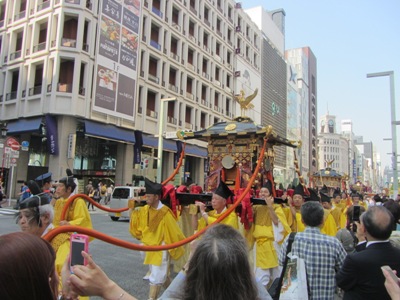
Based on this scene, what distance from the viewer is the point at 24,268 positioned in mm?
1303

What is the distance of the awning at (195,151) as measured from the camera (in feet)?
107

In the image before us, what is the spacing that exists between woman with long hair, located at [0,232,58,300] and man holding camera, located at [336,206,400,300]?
227 cm

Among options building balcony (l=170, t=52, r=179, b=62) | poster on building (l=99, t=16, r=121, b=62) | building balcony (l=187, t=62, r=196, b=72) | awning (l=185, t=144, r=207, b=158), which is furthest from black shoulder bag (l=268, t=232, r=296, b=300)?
building balcony (l=187, t=62, r=196, b=72)

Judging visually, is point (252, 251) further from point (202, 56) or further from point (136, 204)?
point (202, 56)

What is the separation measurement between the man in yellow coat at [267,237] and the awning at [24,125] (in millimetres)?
20189

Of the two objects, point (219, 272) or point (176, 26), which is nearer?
point (219, 272)

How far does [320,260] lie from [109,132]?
2208 centimetres

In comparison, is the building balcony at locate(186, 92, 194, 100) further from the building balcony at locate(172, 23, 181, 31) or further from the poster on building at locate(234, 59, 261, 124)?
the poster on building at locate(234, 59, 261, 124)

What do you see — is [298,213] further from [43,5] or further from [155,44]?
[155,44]

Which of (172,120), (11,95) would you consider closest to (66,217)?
(11,95)

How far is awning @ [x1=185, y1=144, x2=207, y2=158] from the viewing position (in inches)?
1280

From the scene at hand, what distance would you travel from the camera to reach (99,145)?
27.8 metres

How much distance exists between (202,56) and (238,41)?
949cm

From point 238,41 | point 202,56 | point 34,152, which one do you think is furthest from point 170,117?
point 238,41
